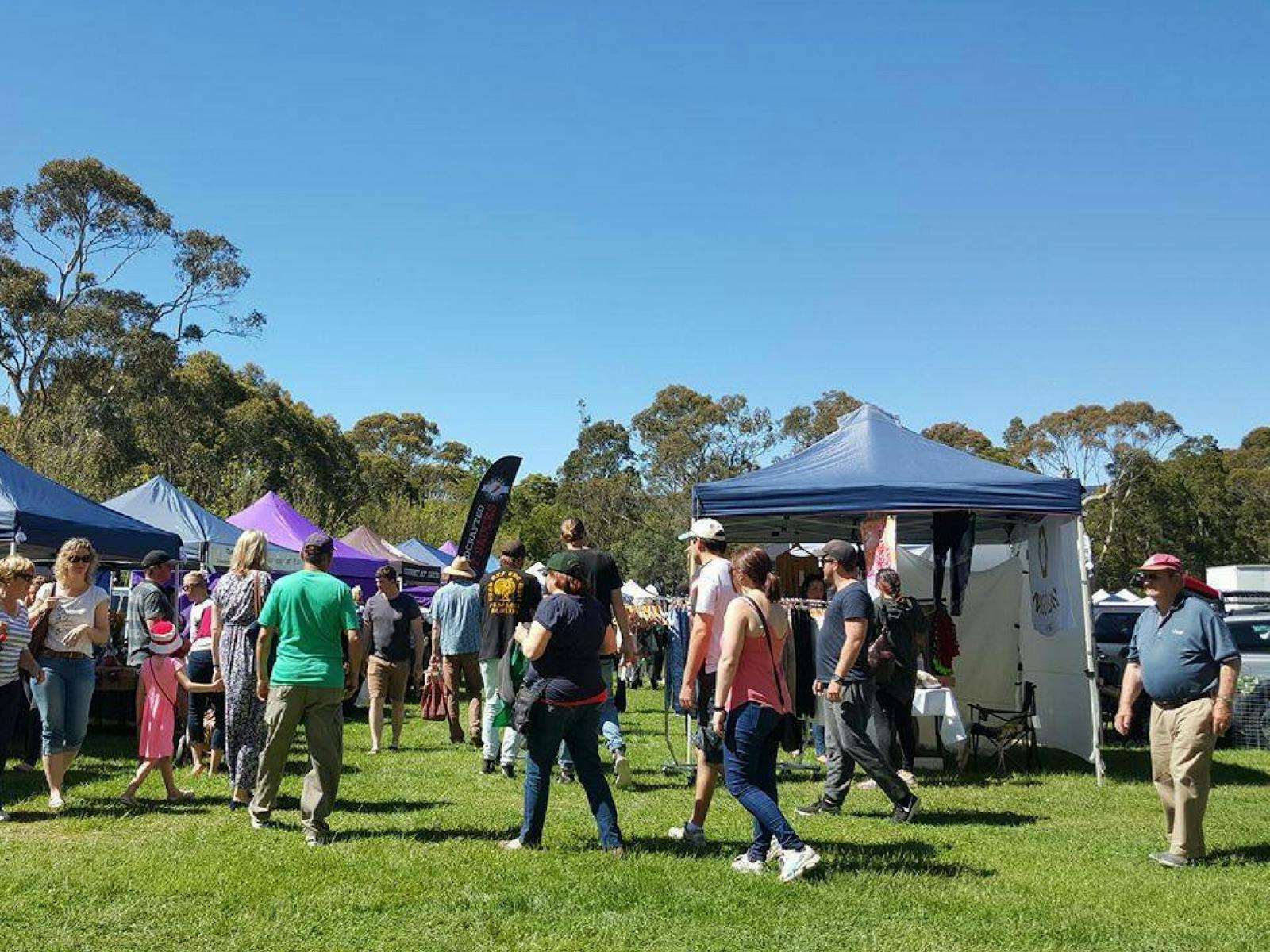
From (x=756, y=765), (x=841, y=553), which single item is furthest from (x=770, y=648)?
(x=841, y=553)

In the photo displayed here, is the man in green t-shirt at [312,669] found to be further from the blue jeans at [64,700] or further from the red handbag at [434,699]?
the red handbag at [434,699]

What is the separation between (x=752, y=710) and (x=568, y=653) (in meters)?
1.00

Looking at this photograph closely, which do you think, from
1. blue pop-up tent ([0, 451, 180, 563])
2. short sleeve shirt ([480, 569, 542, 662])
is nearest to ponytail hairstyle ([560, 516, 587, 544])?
short sleeve shirt ([480, 569, 542, 662])

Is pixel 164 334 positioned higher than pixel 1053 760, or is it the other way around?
pixel 164 334

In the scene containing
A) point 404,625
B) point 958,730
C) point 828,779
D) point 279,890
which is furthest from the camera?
point 404,625

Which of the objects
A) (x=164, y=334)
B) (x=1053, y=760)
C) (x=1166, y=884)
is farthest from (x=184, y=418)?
(x=1166, y=884)

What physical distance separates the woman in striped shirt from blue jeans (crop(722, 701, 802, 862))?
4319 millimetres

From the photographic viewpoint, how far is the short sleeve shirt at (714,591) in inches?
239

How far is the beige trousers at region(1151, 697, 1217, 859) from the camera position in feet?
19.3

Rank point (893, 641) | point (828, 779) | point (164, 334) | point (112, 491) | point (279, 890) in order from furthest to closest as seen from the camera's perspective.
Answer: point (164, 334) < point (112, 491) < point (893, 641) < point (828, 779) < point (279, 890)

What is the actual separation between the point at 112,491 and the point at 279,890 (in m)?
33.7

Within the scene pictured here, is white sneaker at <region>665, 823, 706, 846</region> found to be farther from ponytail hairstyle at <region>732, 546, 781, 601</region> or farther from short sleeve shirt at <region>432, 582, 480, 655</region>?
short sleeve shirt at <region>432, 582, 480, 655</region>

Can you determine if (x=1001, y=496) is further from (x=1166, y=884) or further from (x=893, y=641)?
(x=1166, y=884)

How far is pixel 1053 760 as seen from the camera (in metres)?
10.7
